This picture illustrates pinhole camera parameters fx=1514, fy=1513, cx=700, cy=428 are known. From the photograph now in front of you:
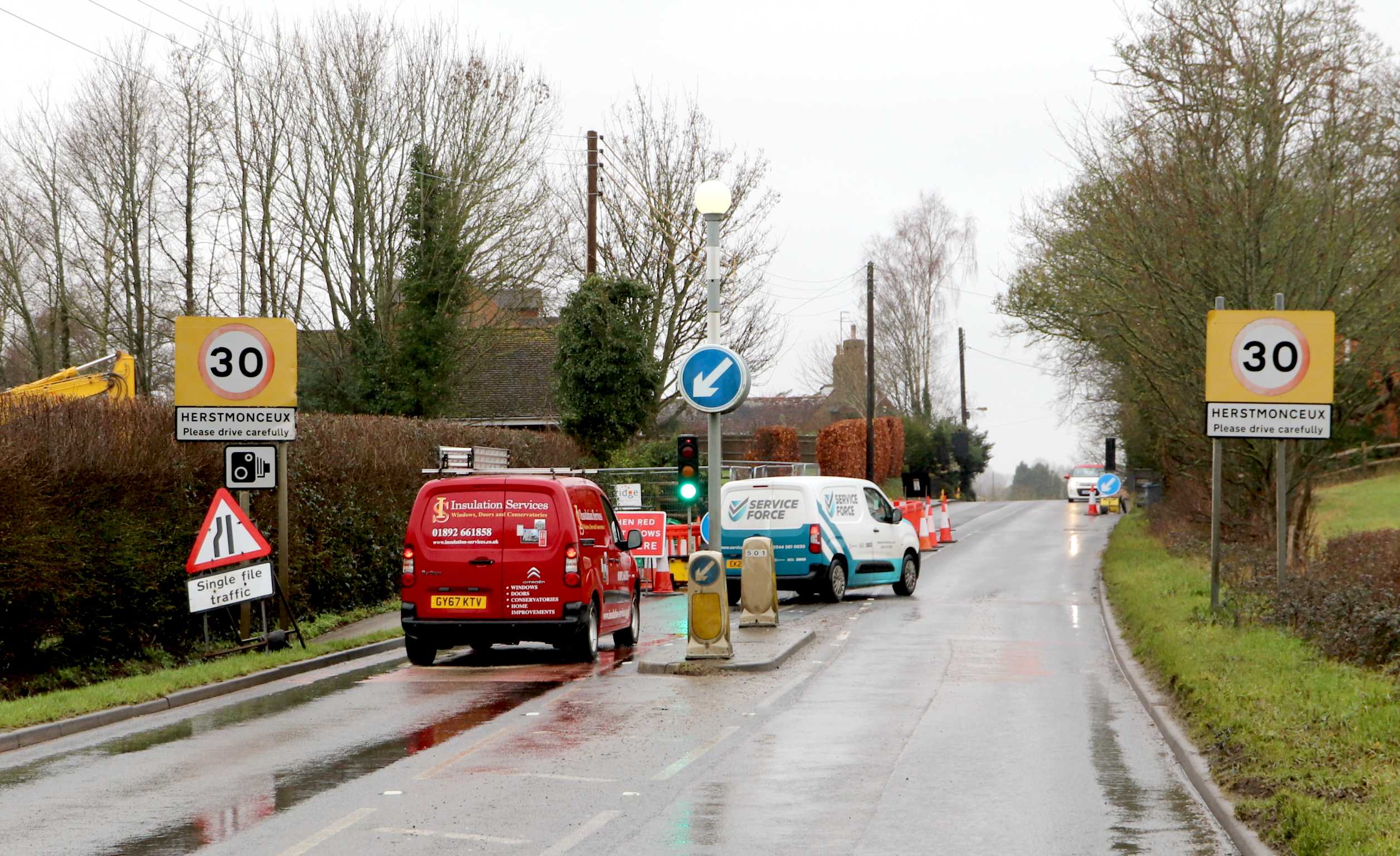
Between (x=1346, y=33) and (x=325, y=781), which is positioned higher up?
(x=1346, y=33)

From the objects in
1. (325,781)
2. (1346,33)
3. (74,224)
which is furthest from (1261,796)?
(74,224)

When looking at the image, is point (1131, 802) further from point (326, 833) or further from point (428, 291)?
point (428, 291)

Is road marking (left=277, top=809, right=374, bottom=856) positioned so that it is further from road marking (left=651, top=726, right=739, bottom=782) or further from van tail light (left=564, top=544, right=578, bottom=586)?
van tail light (left=564, top=544, right=578, bottom=586)

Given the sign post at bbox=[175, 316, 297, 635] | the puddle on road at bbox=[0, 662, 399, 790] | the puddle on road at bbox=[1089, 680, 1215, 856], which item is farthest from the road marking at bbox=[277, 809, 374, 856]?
the sign post at bbox=[175, 316, 297, 635]

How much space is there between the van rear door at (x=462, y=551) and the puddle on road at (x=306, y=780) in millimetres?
1946

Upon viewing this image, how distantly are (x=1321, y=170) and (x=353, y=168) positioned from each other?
22300 millimetres

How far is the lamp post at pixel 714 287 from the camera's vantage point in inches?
614

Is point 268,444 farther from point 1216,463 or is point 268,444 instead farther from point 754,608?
point 1216,463

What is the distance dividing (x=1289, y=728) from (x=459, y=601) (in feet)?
27.5

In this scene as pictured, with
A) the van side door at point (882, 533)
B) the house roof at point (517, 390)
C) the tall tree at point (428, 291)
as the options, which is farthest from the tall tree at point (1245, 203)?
the house roof at point (517, 390)

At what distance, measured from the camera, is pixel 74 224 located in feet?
128

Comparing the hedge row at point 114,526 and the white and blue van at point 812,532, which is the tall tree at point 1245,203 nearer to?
the white and blue van at point 812,532

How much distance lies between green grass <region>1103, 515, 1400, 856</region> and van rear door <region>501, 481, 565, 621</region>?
5967 mm

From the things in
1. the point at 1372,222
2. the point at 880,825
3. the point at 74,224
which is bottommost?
the point at 880,825
